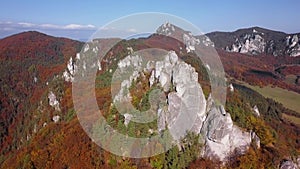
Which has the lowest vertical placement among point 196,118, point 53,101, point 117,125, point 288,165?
point 53,101

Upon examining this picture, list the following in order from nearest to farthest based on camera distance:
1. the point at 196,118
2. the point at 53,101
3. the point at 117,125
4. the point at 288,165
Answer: the point at 288,165, the point at 196,118, the point at 117,125, the point at 53,101

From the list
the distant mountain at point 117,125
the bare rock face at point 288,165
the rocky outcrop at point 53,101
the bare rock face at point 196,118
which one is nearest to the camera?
the bare rock face at point 288,165

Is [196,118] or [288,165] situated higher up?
[196,118]

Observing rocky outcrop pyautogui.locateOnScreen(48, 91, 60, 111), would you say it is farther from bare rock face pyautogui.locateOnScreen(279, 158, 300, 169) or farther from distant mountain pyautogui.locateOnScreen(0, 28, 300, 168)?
bare rock face pyautogui.locateOnScreen(279, 158, 300, 169)

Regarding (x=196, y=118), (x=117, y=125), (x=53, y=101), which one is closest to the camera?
(x=196, y=118)

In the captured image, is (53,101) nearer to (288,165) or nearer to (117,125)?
(117,125)

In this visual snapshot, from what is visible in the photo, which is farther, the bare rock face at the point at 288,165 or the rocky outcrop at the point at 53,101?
the rocky outcrop at the point at 53,101

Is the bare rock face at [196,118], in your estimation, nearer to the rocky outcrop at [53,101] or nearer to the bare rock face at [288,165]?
the bare rock face at [288,165]

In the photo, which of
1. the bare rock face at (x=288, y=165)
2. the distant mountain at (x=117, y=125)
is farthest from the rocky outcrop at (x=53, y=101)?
the bare rock face at (x=288, y=165)

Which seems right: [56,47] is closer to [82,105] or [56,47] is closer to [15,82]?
[15,82]

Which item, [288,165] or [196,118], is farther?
[196,118]

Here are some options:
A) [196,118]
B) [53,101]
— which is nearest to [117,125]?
[196,118]
